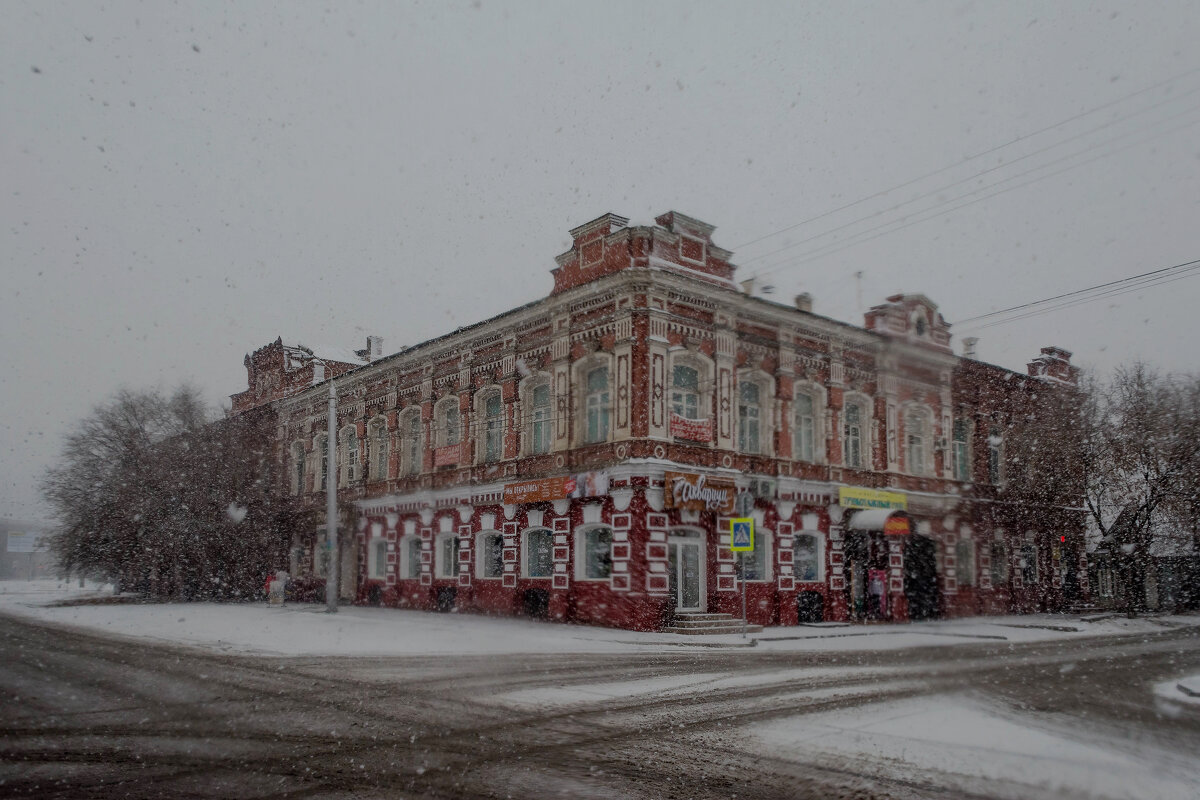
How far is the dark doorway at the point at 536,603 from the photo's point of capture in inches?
1037

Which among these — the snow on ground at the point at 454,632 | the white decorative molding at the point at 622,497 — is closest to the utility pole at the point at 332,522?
the snow on ground at the point at 454,632

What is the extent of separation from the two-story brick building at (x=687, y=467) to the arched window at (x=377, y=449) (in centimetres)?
274

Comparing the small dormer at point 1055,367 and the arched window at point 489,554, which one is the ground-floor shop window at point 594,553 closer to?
the arched window at point 489,554

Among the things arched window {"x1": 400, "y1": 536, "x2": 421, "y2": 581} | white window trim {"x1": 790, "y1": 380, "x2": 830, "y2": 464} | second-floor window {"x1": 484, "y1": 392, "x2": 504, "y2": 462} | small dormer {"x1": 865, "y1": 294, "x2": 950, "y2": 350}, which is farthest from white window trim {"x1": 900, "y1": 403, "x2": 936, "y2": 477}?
arched window {"x1": 400, "y1": 536, "x2": 421, "y2": 581}

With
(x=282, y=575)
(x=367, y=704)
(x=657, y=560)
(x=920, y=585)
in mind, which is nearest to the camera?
(x=367, y=704)

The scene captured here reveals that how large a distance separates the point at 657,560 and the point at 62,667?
1383 cm

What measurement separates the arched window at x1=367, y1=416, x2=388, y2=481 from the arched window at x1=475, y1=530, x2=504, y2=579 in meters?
7.87

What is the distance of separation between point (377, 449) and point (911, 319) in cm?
2931

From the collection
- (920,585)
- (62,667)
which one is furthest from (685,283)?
(62,667)

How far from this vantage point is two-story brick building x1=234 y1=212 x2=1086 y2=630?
2408 cm

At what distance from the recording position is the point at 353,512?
3653cm

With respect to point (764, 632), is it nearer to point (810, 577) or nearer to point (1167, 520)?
point (810, 577)

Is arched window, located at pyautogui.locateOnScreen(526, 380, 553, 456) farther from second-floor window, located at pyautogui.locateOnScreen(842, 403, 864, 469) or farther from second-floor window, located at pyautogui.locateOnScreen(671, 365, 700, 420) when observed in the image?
second-floor window, located at pyautogui.locateOnScreen(842, 403, 864, 469)

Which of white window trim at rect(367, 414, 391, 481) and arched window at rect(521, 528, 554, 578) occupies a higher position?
white window trim at rect(367, 414, 391, 481)
